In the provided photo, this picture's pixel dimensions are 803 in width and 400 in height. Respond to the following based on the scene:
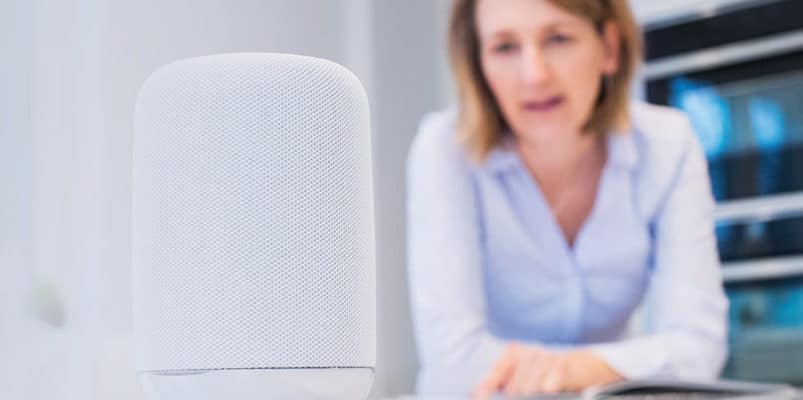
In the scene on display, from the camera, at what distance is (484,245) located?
1.56 meters

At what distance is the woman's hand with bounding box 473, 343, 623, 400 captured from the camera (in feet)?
4.17

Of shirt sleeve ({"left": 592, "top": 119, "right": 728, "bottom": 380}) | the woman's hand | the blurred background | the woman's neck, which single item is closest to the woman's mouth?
the woman's neck

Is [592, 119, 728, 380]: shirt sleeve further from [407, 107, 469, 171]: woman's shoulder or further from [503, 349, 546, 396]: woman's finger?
[407, 107, 469, 171]: woman's shoulder

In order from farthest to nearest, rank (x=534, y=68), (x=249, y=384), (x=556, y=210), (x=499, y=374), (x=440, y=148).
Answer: (x=556, y=210)
(x=440, y=148)
(x=534, y=68)
(x=499, y=374)
(x=249, y=384)

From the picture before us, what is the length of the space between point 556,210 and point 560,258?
0.33ft

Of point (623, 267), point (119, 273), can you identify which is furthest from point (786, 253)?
point (119, 273)

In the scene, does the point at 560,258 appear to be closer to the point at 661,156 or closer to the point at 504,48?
the point at 661,156

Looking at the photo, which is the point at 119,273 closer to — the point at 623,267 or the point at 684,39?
the point at 623,267

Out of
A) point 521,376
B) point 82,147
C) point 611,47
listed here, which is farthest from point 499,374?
point 82,147

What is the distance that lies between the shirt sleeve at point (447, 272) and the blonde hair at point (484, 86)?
0.04 m

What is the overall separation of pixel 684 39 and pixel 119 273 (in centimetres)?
262

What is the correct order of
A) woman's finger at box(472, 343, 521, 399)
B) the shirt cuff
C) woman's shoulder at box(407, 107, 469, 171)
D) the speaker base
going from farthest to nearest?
1. woman's shoulder at box(407, 107, 469, 171)
2. the shirt cuff
3. woman's finger at box(472, 343, 521, 399)
4. the speaker base

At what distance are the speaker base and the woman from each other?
975 millimetres

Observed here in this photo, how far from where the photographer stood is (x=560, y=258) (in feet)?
5.08
